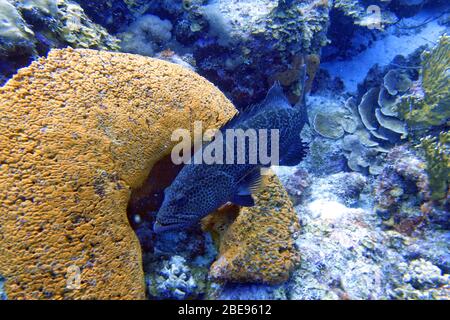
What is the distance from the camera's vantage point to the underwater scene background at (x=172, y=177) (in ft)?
7.68

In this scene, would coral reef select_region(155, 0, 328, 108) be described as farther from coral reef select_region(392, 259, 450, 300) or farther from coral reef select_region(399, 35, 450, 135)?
coral reef select_region(392, 259, 450, 300)

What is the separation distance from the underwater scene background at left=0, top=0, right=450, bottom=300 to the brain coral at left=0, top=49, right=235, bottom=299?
1 centimetres

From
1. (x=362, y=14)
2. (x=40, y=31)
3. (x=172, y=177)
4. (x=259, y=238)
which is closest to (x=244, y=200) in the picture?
(x=259, y=238)

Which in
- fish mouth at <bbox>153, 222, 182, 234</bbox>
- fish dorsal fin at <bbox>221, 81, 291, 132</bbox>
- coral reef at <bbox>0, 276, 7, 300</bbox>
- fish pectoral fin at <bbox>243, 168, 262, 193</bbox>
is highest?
fish dorsal fin at <bbox>221, 81, 291, 132</bbox>

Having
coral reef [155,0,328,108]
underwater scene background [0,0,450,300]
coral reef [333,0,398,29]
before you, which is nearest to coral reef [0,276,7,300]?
underwater scene background [0,0,450,300]

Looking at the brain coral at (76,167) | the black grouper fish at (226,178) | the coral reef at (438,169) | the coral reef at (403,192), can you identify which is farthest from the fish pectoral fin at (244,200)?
the coral reef at (438,169)

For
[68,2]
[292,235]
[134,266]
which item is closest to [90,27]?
[68,2]

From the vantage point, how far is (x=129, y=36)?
17.0ft

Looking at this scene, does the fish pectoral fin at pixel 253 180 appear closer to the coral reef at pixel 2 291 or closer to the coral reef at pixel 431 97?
the coral reef at pixel 2 291

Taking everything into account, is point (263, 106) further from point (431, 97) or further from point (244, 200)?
point (431, 97)

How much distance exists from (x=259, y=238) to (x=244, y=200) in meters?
0.48

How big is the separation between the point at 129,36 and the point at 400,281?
5.61 meters

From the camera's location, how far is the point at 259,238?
3.03 m

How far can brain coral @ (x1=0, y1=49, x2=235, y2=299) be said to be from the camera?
7.25 feet
